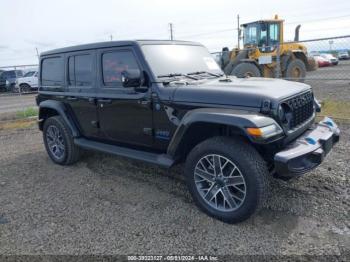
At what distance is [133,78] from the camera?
3666 mm

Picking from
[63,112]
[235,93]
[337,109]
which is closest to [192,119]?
[235,93]

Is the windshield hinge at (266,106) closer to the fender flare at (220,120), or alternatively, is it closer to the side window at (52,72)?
the fender flare at (220,120)

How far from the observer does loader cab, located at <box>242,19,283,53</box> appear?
1351cm

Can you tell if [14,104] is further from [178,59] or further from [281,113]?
[281,113]

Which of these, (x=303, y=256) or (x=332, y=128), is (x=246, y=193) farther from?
(x=332, y=128)

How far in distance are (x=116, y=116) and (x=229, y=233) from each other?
2.18m

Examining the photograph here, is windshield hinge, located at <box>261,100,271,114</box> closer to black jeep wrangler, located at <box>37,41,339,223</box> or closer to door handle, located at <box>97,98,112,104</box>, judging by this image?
black jeep wrangler, located at <box>37,41,339,223</box>

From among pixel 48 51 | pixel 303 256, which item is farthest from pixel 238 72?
pixel 303 256

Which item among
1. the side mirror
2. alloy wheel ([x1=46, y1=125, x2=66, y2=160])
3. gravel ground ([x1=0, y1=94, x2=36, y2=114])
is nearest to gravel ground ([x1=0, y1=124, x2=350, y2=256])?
alloy wheel ([x1=46, y1=125, x2=66, y2=160])

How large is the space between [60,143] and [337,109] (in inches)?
263

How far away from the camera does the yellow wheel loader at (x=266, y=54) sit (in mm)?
12602

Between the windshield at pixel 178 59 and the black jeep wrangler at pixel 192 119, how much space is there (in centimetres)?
2

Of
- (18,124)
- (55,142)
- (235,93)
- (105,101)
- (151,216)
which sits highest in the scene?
(235,93)

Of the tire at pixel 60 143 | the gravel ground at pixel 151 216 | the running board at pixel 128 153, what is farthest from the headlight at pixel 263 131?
the tire at pixel 60 143
